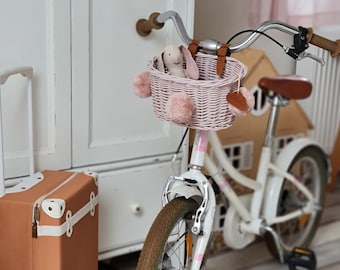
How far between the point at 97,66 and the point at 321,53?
57 centimetres

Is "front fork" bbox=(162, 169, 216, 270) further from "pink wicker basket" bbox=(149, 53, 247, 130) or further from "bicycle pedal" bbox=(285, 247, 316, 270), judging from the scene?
"bicycle pedal" bbox=(285, 247, 316, 270)

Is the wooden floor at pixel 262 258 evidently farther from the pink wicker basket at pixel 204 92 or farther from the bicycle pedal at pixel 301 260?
the pink wicker basket at pixel 204 92

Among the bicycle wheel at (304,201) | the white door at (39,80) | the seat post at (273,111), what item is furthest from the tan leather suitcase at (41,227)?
the bicycle wheel at (304,201)

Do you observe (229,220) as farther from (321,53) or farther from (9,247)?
(9,247)

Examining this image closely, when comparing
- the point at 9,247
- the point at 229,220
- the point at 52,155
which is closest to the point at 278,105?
the point at 229,220

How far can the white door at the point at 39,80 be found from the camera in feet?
4.38

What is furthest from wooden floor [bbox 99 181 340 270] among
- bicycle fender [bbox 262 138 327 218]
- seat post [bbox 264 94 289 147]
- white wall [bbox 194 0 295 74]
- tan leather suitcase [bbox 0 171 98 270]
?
white wall [bbox 194 0 295 74]

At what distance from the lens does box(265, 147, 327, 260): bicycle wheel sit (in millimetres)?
2074

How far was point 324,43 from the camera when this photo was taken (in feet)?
4.17

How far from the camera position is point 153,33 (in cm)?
155

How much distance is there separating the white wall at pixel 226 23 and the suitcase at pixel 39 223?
0.56m

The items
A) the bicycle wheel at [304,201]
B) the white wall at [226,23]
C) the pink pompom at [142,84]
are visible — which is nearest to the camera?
the pink pompom at [142,84]

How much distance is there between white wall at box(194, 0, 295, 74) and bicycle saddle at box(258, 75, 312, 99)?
40 millimetres

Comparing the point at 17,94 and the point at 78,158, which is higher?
the point at 17,94
